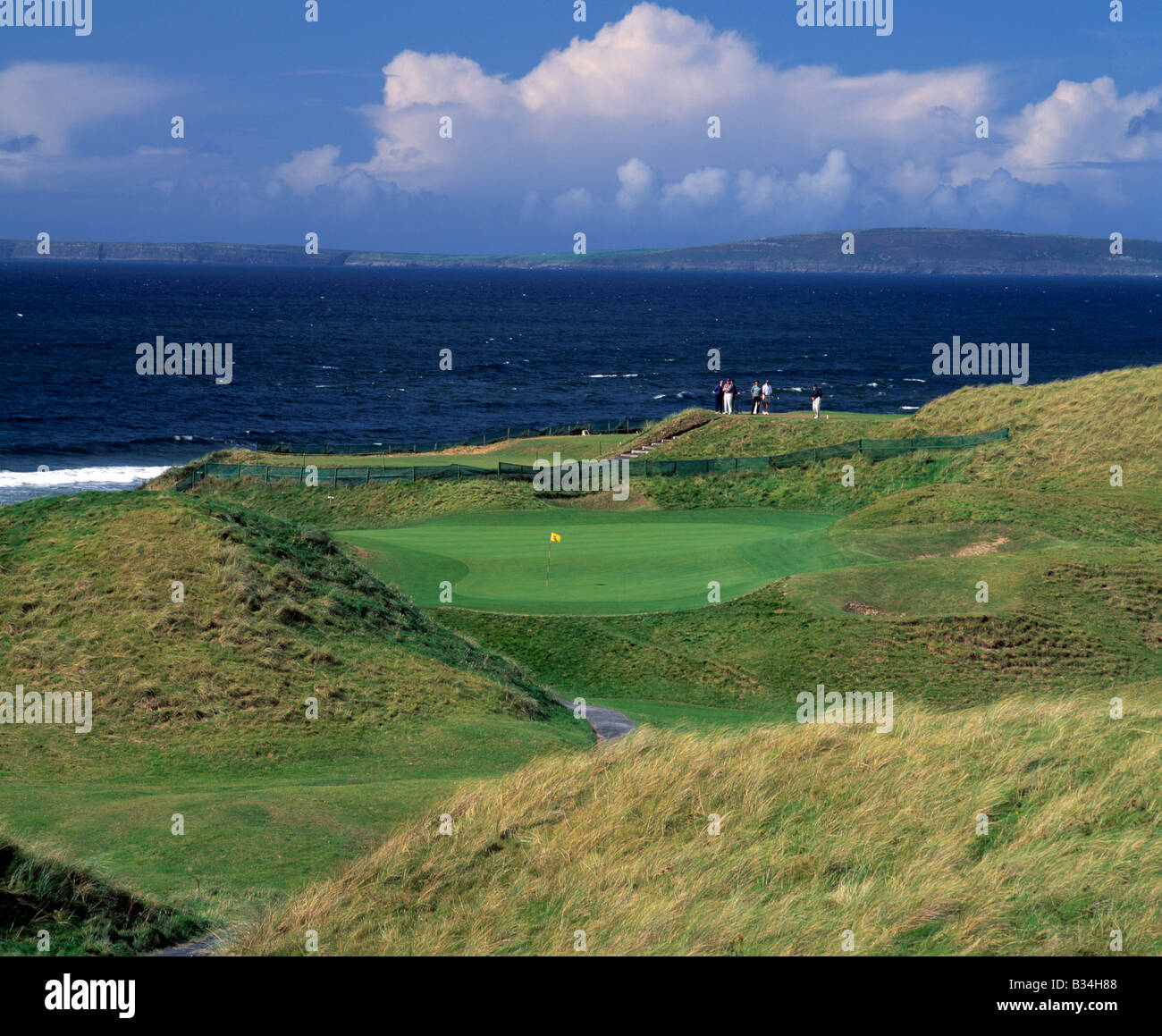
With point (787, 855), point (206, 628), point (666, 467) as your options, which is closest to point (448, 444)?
point (666, 467)

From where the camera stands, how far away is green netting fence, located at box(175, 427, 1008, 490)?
4641 centimetres

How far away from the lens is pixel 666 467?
46500 mm

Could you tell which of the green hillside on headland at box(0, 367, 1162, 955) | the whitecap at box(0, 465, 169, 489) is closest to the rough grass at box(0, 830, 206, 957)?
the green hillside on headland at box(0, 367, 1162, 955)

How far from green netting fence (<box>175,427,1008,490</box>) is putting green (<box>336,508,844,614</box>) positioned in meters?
8.47

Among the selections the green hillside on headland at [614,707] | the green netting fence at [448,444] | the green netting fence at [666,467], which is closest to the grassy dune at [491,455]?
the green netting fence at [448,444]

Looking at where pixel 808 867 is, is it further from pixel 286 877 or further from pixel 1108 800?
pixel 286 877

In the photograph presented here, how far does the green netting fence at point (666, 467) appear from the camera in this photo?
4641 cm

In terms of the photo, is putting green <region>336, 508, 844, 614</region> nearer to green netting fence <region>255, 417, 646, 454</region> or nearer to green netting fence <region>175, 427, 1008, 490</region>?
green netting fence <region>175, 427, 1008, 490</region>

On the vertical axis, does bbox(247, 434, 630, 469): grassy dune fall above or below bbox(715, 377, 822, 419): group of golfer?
below

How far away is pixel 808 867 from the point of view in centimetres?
965

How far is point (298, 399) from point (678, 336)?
72497mm

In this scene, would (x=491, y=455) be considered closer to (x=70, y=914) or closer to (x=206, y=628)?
(x=206, y=628)
